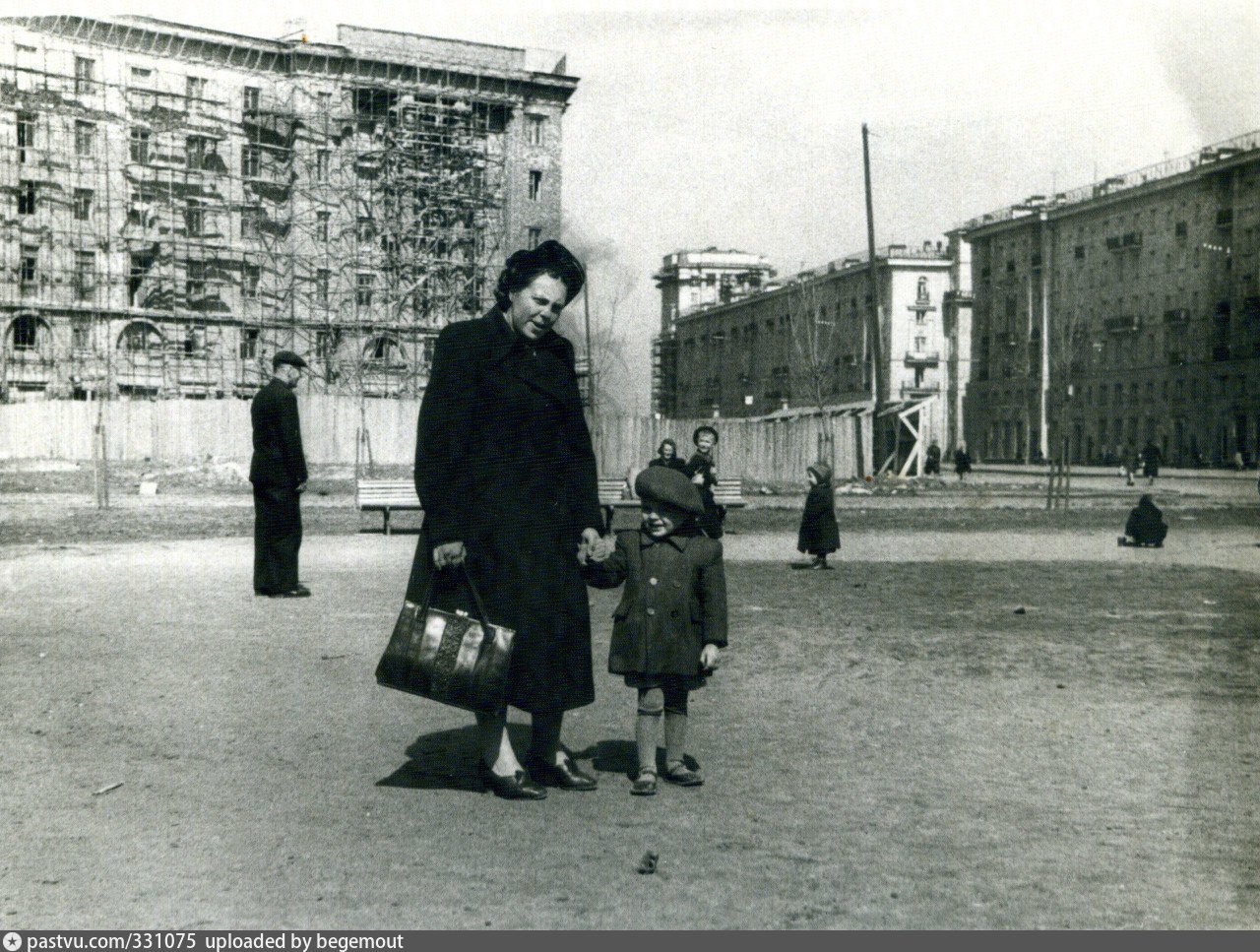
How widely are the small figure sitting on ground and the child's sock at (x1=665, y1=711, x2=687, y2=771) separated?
1481cm

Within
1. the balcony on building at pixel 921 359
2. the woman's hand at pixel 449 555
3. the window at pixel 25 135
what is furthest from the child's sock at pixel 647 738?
the balcony on building at pixel 921 359

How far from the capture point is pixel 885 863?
4.50m

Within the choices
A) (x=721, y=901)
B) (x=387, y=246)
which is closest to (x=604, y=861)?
(x=721, y=901)

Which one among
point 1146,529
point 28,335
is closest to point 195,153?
point 28,335

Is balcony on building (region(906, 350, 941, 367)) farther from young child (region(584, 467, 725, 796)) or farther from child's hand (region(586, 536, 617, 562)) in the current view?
child's hand (region(586, 536, 617, 562))

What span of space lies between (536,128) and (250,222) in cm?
1165

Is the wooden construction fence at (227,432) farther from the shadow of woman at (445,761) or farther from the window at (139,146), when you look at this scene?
the shadow of woman at (445,761)

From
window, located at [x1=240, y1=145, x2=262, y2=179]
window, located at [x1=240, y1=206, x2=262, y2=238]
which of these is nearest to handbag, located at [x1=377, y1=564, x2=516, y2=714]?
window, located at [x1=240, y1=206, x2=262, y2=238]

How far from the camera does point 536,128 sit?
→ 193 ft

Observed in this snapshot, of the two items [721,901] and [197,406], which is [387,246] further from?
[721,901]

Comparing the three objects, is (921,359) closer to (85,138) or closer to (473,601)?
(85,138)

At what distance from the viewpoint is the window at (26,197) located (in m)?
52.4
